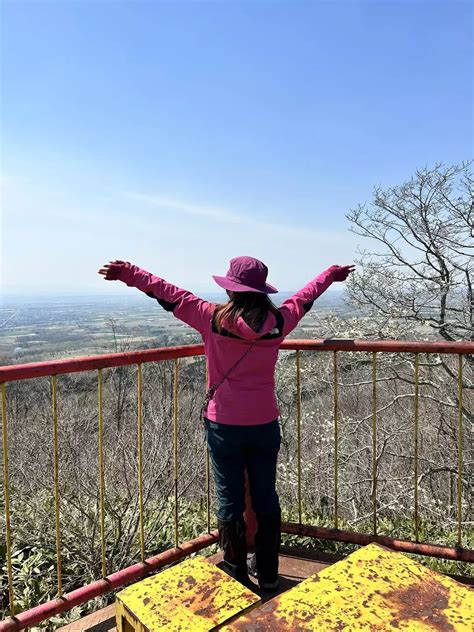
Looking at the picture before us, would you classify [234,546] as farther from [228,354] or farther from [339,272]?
[339,272]

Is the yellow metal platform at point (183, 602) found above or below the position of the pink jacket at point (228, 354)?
below

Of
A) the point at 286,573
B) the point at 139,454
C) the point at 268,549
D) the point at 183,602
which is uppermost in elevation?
the point at 139,454

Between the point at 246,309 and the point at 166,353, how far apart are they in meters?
0.75

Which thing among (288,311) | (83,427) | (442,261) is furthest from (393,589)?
(83,427)

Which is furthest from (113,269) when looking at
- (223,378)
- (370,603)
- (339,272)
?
(370,603)

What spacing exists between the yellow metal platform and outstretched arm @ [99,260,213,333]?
1.21 meters

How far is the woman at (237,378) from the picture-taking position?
2520 mm

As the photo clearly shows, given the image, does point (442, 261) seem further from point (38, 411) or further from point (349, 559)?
point (38, 411)

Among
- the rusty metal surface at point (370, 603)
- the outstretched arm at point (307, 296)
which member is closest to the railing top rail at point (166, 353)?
the outstretched arm at point (307, 296)

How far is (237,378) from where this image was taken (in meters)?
2.56

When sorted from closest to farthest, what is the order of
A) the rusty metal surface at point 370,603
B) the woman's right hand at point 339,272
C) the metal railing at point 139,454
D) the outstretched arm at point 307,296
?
the rusty metal surface at point 370,603 → the metal railing at point 139,454 → the outstretched arm at point 307,296 → the woman's right hand at point 339,272

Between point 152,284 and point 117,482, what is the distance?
20.7ft

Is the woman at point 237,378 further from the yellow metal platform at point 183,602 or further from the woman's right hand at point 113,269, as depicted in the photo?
the yellow metal platform at point 183,602

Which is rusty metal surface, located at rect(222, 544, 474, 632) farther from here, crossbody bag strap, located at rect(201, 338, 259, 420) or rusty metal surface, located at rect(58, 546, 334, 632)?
rusty metal surface, located at rect(58, 546, 334, 632)
